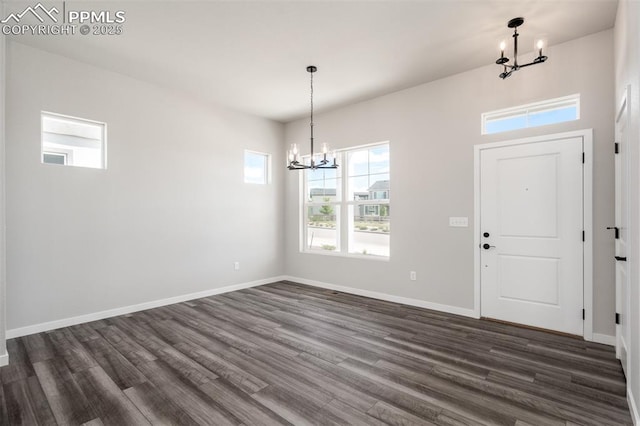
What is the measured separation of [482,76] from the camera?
4070 mm

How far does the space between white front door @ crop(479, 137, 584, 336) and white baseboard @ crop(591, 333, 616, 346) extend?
14cm

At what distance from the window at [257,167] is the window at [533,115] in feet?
12.8

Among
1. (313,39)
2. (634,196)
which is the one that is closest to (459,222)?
(634,196)

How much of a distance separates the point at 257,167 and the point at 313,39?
3.20m

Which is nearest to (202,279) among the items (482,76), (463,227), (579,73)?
(463,227)

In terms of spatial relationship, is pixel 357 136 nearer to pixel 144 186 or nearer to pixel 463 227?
pixel 463 227

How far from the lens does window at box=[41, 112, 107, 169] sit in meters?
3.82

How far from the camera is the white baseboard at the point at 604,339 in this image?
3.22 metres

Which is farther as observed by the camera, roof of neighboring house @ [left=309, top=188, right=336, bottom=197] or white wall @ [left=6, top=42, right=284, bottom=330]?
roof of neighboring house @ [left=309, top=188, right=336, bottom=197]

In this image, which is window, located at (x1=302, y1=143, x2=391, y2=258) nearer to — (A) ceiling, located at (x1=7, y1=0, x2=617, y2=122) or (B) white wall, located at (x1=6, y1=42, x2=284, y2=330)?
(B) white wall, located at (x1=6, y1=42, x2=284, y2=330)

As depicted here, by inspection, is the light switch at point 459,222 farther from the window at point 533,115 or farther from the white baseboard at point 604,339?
the white baseboard at point 604,339

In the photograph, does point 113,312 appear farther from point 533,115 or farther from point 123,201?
point 533,115

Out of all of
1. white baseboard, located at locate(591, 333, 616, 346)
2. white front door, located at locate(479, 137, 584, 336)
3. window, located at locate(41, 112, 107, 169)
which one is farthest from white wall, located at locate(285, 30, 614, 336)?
window, located at locate(41, 112, 107, 169)

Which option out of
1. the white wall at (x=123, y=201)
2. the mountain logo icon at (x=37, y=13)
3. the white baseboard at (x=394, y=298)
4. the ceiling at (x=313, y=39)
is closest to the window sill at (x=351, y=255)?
the white baseboard at (x=394, y=298)
